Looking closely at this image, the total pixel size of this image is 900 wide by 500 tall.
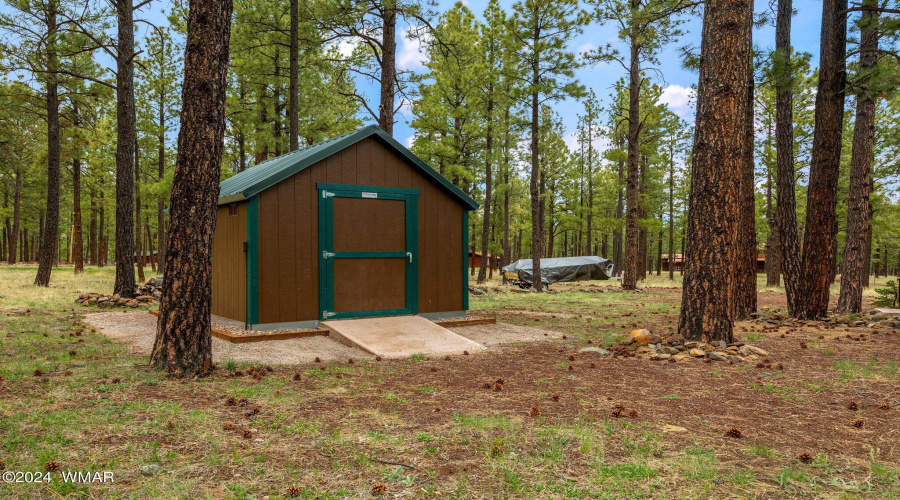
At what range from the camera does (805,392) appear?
4.92 m

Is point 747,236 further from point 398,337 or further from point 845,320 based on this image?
point 398,337

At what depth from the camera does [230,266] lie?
9.06 m

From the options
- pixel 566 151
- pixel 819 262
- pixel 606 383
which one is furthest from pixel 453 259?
pixel 566 151

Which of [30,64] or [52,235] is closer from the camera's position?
[30,64]

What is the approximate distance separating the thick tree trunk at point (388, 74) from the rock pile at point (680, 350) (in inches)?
343

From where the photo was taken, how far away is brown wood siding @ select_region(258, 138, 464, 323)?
8305 mm

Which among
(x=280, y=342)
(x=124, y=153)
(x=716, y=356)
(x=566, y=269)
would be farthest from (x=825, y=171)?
(x=566, y=269)

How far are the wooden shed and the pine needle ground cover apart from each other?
2.35 metres

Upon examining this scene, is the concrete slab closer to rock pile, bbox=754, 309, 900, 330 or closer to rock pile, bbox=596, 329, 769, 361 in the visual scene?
rock pile, bbox=596, 329, 769, 361

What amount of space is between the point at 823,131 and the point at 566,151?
21.8 meters

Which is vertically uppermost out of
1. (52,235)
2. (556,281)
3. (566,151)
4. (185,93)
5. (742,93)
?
(566,151)

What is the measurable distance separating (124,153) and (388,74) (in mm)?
6727

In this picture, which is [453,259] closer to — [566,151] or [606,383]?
[606,383]

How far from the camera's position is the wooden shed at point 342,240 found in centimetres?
830
